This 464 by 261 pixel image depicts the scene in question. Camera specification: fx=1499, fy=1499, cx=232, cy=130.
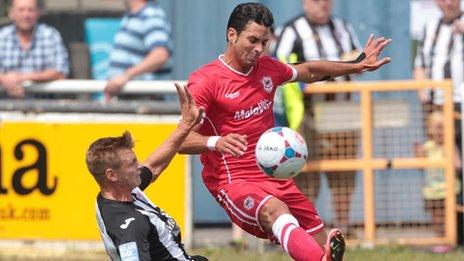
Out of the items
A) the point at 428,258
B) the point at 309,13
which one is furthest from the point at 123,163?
the point at 309,13

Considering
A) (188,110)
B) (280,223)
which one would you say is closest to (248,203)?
(280,223)

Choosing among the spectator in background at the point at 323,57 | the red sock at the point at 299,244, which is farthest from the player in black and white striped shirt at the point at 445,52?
the red sock at the point at 299,244

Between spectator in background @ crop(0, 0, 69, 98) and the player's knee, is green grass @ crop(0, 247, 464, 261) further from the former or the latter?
the player's knee

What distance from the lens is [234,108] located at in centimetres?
1015

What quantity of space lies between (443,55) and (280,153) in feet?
18.2

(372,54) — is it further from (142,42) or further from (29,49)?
(29,49)

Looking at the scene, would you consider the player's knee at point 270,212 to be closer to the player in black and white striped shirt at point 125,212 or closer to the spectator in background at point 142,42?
the player in black and white striped shirt at point 125,212

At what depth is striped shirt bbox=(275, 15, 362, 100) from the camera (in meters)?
14.4

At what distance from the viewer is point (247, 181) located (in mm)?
10242

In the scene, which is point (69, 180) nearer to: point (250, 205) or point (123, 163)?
point (250, 205)

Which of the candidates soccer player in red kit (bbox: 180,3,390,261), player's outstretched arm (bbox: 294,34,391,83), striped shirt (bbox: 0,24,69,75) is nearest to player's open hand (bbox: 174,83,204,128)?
soccer player in red kit (bbox: 180,3,390,261)

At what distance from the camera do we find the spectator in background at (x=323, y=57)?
14398 mm

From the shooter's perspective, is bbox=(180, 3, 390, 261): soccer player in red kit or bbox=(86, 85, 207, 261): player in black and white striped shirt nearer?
bbox=(86, 85, 207, 261): player in black and white striped shirt

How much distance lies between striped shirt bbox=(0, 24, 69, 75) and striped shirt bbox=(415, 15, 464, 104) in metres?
3.58
